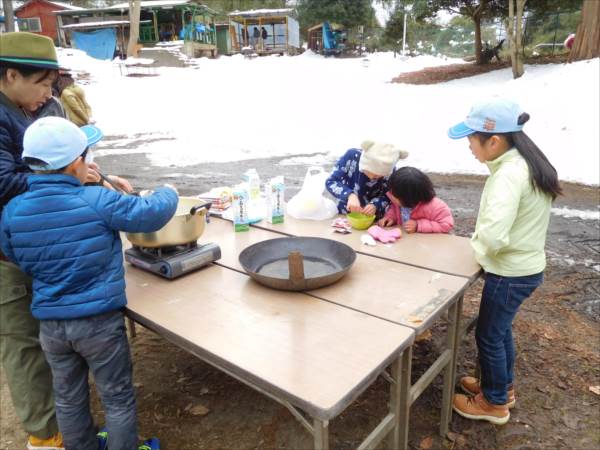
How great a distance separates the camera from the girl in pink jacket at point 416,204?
270 centimetres

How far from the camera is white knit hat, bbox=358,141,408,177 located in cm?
284

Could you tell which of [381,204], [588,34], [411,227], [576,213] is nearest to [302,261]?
[411,227]

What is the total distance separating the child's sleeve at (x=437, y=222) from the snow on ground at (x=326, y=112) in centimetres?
173

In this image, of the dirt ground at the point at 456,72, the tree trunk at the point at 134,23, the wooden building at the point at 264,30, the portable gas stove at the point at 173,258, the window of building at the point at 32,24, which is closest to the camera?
the portable gas stove at the point at 173,258

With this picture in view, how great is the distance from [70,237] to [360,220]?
5.37ft

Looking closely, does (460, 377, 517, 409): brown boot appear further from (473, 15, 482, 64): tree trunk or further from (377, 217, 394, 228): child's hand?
(473, 15, 482, 64): tree trunk

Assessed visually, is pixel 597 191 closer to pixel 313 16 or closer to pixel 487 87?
pixel 487 87

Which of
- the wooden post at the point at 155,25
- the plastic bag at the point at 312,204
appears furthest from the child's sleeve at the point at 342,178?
the wooden post at the point at 155,25

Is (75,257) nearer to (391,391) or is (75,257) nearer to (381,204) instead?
(391,391)

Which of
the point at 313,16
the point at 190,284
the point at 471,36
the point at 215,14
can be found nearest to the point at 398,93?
the point at 471,36

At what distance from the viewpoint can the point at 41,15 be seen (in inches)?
1217

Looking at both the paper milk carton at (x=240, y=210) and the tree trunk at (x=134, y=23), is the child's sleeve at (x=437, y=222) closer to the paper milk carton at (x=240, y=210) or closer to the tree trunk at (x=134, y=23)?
the paper milk carton at (x=240, y=210)

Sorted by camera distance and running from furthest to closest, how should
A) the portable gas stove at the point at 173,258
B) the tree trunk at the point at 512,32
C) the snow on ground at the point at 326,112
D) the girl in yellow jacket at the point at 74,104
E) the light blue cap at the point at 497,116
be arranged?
the tree trunk at the point at 512,32 → the snow on ground at the point at 326,112 → the girl in yellow jacket at the point at 74,104 → the portable gas stove at the point at 173,258 → the light blue cap at the point at 497,116

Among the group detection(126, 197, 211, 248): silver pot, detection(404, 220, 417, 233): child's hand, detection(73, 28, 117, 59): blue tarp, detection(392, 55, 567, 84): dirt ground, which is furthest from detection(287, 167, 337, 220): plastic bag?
detection(73, 28, 117, 59): blue tarp
